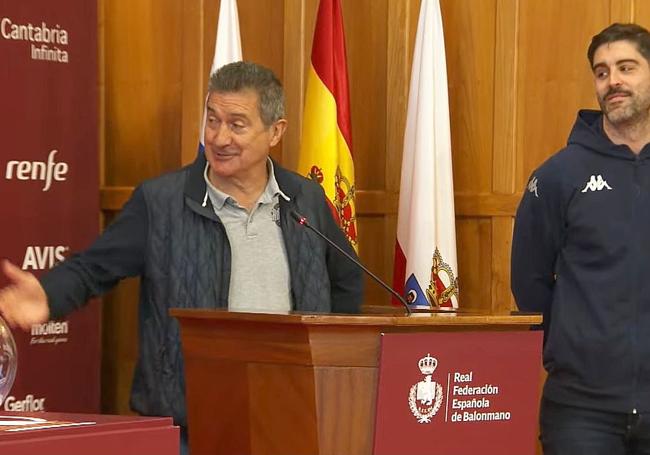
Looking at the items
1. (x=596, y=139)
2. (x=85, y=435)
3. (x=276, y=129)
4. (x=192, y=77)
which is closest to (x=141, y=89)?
(x=192, y=77)

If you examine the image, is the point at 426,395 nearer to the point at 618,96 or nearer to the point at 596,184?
the point at 596,184

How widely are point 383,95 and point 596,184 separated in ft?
5.34

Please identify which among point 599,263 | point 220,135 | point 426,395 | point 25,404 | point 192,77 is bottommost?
point 25,404

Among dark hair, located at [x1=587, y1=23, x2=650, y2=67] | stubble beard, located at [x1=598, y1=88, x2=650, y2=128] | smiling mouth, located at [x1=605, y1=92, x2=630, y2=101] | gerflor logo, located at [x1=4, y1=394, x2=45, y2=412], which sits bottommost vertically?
gerflor logo, located at [x1=4, y1=394, x2=45, y2=412]

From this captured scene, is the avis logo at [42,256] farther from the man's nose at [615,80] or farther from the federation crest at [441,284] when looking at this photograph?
the man's nose at [615,80]

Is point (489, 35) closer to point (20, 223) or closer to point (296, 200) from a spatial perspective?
point (296, 200)

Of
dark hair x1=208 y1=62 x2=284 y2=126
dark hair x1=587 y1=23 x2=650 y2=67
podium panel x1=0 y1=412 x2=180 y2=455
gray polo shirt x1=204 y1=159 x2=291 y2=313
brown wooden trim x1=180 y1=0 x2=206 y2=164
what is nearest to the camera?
podium panel x1=0 y1=412 x2=180 y2=455

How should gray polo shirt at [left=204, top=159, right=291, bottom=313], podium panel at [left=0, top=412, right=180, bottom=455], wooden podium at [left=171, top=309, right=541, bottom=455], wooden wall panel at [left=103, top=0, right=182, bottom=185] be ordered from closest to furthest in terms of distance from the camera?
podium panel at [left=0, top=412, right=180, bottom=455] < wooden podium at [left=171, top=309, right=541, bottom=455] < gray polo shirt at [left=204, top=159, right=291, bottom=313] < wooden wall panel at [left=103, top=0, right=182, bottom=185]

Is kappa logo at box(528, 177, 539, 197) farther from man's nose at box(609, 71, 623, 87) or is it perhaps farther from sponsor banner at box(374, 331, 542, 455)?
sponsor banner at box(374, 331, 542, 455)

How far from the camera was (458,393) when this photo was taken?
3.16 m

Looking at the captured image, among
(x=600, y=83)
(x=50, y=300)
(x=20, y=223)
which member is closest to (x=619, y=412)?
(x=600, y=83)

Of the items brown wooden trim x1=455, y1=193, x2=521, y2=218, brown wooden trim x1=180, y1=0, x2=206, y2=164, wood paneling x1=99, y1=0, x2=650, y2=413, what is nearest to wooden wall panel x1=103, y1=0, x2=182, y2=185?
wood paneling x1=99, y1=0, x2=650, y2=413

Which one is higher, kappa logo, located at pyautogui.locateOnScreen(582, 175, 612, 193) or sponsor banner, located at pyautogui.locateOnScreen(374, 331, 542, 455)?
kappa logo, located at pyautogui.locateOnScreen(582, 175, 612, 193)

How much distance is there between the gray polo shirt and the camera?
3936mm
